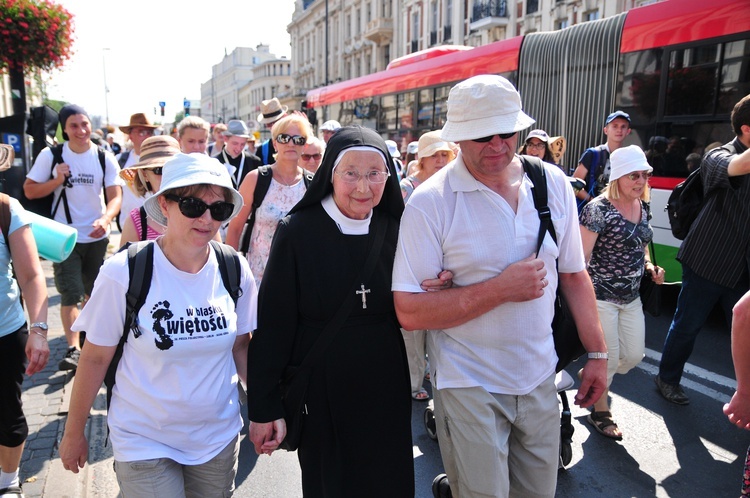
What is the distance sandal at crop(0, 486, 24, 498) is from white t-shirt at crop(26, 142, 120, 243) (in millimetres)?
2588

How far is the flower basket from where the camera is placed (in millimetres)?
6914

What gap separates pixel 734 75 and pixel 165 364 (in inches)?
257

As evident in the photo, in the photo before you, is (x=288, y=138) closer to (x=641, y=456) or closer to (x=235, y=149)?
(x=235, y=149)

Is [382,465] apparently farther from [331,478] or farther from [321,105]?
[321,105]

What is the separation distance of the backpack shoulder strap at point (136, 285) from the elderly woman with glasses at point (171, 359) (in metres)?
0.02

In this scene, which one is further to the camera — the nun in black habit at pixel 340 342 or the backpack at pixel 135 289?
the nun in black habit at pixel 340 342

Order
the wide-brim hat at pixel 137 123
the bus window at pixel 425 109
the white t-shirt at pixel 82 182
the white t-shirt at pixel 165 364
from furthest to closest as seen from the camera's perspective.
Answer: the bus window at pixel 425 109
the wide-brim hat at pixel 137 123
the white t-shirt at pixel 82 182
the white t-shirt at pixel 165 364

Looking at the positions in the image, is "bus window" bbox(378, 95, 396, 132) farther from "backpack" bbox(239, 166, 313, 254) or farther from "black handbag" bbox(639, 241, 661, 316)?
"black handbag" bbox(639, 241, 661, 316)

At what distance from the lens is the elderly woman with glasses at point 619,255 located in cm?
379

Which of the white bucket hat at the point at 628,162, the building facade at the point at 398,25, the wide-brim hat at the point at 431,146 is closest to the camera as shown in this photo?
the white bucket hat at the point at 628,162

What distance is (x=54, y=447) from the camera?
3.59 meters

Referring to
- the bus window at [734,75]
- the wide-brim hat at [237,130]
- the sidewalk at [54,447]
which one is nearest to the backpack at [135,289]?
the sidewalk at [54,447]

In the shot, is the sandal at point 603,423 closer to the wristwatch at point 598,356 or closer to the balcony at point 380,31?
the wristwatch at point 598,356

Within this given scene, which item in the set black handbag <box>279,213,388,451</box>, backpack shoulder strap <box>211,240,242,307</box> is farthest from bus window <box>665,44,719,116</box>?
backpack shoulder strap <box>211,240,242,307</box>
